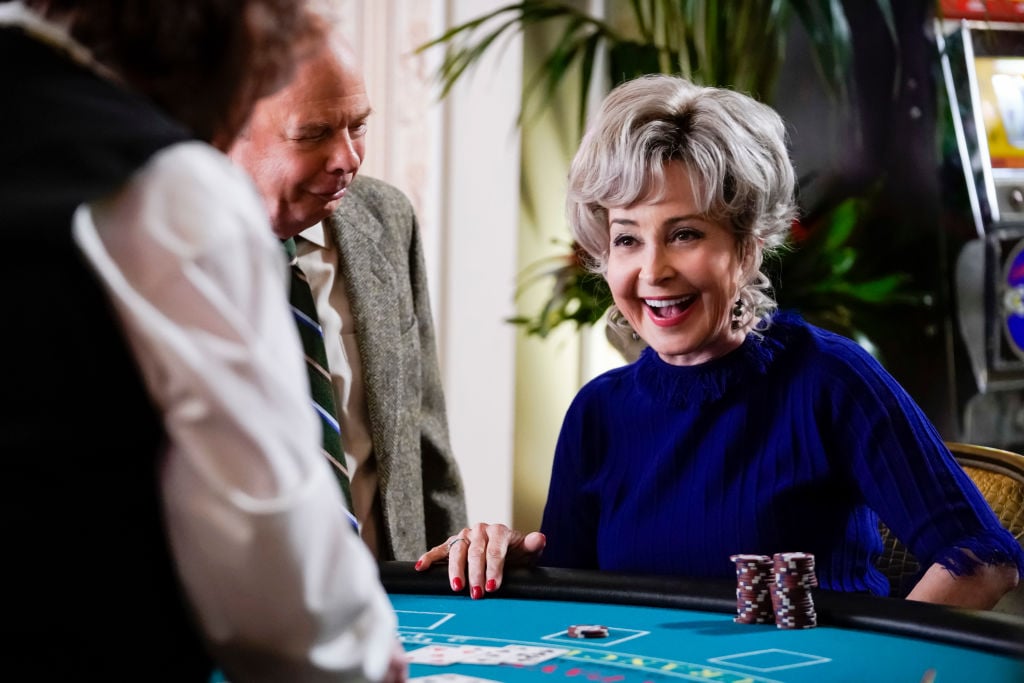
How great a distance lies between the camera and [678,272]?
6.45 feet

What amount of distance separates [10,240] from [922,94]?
11.2 feet

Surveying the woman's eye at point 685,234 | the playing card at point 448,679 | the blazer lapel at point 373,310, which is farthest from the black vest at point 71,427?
the blazer lapel at point 373,310

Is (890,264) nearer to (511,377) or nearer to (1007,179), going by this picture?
(1007,179)

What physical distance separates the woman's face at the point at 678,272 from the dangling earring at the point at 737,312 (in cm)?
1

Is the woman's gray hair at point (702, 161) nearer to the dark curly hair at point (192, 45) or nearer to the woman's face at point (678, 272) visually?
the woman's face at point (678, 272)

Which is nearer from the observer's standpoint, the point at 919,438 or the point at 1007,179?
the point at 919,438

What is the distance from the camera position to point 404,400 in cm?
240

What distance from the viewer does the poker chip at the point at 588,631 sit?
149cm

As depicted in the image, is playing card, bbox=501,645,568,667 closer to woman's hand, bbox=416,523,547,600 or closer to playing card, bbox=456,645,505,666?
playing card, bbox=456,645,505,666

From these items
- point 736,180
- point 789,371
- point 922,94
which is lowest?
point 789,371

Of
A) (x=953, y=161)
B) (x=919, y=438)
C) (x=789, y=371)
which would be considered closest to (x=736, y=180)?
(x=789, y=371)

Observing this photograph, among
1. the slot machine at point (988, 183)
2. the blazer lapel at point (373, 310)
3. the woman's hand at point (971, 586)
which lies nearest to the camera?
the woman's hand at point (971, 586)

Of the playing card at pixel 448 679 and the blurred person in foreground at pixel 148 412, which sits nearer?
the blurred person in foreground at pixel 148 412

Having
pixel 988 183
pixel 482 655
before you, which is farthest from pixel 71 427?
pixel 988 183
